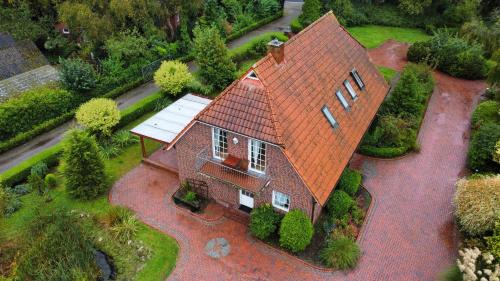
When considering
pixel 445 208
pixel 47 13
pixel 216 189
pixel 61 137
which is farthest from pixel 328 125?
pixel 47 13

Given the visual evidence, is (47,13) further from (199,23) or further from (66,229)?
(66,229)

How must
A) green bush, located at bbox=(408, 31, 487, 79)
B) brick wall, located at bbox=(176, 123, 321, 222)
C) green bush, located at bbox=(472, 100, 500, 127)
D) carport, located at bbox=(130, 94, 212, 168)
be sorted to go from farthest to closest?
green bush, located at bbox=(408, 31, 487, 79) < green bush, located at bbox=(472, 100, 500, 127) < carport, located at bbox=(130, 94, 212, 168) < brick wall, located at bbox=(176, 123, 321, 222)

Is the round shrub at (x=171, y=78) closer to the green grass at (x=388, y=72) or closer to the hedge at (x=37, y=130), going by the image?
the hedge at (x=37, y=130)

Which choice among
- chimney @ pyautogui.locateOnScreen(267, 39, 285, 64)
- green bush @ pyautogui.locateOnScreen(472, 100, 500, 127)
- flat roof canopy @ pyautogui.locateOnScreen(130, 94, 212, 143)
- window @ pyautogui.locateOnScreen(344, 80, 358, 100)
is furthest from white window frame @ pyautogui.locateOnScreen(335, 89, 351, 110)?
green bush @ pyautogui.locateOnScreen(472, 100, 500, 127)

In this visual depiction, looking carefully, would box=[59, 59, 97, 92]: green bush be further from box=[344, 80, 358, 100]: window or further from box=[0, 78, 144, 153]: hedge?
box=[344, 80, 358, 100]: window

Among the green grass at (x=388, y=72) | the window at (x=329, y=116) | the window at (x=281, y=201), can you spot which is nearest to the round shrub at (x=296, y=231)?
the window at (x=281, y=201)
